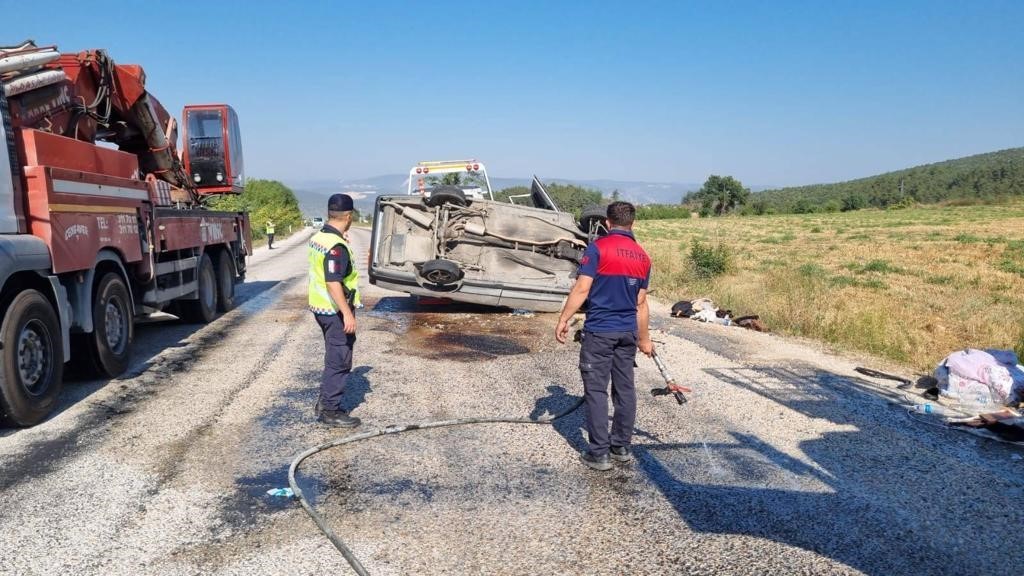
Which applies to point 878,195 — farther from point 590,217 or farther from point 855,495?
point 855,495

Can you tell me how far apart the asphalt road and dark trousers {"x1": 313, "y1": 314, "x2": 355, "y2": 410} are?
1.12ft

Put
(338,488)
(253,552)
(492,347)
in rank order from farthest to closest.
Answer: (492,347) < (338,488) < (253,552)

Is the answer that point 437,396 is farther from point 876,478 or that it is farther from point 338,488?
point 876,478

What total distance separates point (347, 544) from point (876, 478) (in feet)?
10.3

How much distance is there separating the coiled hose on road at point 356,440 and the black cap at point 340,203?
5.13 feet

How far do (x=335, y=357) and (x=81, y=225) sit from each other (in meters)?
2.71

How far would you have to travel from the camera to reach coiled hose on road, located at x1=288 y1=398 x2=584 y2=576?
130 inches

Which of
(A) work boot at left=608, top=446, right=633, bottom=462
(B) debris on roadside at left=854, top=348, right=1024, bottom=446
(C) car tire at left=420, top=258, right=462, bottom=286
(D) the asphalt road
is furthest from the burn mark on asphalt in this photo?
(B) debris on roadside at left=854, top=348, right=1024, bottom=446

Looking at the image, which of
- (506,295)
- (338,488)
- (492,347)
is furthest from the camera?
(506,295)

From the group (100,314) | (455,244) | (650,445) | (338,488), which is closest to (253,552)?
(338,488)

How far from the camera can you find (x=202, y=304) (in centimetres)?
997

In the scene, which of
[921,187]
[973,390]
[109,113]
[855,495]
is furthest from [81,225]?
[921,187]

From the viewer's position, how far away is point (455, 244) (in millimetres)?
10445

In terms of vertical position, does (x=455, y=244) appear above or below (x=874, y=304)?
above
